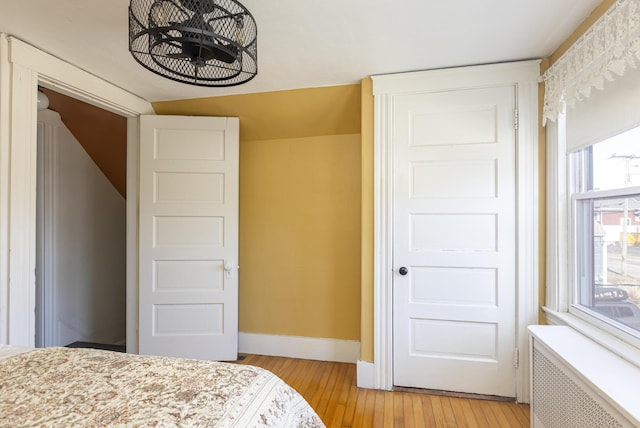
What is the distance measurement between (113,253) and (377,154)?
9.67ft

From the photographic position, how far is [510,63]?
1982 mm

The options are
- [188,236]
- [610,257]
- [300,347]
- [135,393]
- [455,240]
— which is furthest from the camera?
[300,347]

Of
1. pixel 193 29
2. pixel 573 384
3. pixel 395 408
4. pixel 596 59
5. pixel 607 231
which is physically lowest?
pixel 395 408

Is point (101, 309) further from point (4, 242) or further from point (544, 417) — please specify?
point (544, 417)

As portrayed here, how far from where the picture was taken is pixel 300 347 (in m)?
2.76

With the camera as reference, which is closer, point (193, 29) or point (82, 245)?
point (193, 29)

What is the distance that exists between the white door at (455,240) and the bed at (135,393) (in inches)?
49.4

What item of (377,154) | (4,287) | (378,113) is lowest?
(4,287)

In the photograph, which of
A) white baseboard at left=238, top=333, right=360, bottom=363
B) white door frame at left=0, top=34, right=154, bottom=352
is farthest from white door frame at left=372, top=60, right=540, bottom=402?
white door frame at left=0, top=34, right=154, bottom=352

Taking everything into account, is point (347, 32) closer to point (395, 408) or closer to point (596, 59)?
point (596, 59)

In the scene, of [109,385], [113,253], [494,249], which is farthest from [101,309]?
[494,249]

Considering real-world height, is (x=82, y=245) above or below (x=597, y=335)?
above

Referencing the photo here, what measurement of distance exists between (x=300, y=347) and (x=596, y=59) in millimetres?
2799

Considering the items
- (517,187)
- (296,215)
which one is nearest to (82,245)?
(296,215)
